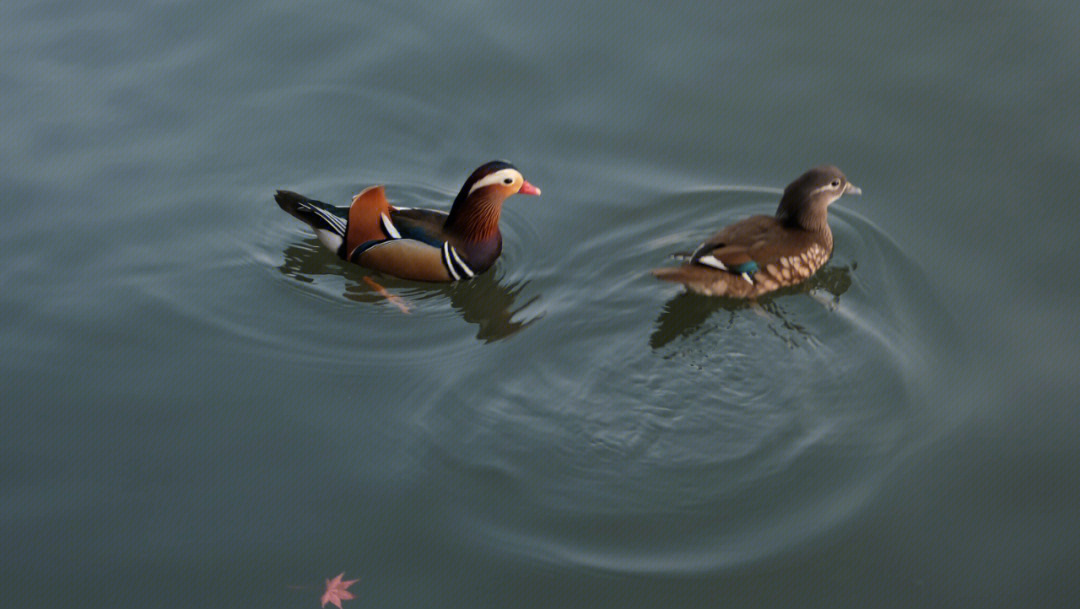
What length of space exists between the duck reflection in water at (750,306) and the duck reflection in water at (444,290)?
2.25 ft

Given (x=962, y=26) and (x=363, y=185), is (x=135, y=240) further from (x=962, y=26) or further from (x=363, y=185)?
(x=962, y=26)

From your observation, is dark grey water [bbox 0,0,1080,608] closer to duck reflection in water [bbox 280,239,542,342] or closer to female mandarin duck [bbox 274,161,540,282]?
duck reflection in water [bbox 280,239,542,342]

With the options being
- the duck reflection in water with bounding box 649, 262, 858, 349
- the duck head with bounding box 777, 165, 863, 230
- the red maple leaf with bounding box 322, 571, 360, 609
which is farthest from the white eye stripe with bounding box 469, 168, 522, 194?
the red maple leaf with bounding box 322, 571, 360, 609

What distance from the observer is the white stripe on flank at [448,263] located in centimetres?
761

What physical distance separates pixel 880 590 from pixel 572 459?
149 cm

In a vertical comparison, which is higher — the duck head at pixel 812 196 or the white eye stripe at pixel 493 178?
the duck head at pixel 812 196

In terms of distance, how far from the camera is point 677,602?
18.8 ft

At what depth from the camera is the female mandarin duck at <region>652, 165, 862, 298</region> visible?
728cm

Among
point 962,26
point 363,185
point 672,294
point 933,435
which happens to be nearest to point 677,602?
point 933,435

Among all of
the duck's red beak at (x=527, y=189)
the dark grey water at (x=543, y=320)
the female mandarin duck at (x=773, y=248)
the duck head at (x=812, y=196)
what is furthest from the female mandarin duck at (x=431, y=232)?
the duck head at (x=812, y=196)

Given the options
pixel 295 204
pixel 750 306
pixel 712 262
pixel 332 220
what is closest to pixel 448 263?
pixel 332 220

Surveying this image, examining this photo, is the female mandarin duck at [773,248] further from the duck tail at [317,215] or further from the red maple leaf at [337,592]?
the red maple leaf at [337,592]

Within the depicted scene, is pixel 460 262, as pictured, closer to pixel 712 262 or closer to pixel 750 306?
pixel 712 262

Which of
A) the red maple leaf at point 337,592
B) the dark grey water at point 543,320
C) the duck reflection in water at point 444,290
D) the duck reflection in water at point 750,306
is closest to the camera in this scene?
the red maple leaf at point 337,592
